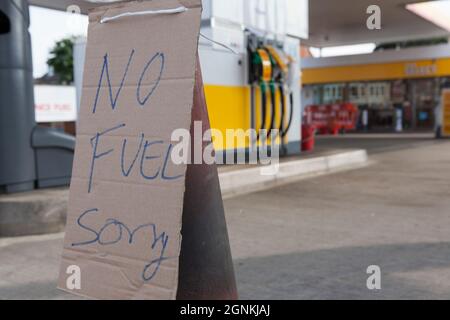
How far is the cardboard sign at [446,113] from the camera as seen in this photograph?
2048 cm

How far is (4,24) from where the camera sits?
20.6ft

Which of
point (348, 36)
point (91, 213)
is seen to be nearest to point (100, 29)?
point (91, 213)

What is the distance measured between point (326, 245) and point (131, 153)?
Result: 11.1 ft

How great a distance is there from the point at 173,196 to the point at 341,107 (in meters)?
23.6

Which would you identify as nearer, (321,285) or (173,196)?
(173,196)

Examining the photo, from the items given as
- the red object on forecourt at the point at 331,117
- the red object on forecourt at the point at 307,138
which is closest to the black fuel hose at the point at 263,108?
the red object on forecourt at the point at 307,138

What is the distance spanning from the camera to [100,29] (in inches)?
93.8

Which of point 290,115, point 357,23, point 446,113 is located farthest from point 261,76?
point 357,23

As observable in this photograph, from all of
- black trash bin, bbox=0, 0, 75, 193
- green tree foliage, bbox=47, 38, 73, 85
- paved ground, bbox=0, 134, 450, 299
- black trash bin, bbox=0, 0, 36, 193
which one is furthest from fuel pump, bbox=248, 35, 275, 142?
green tree foliage, bbox=47, 38, 73, 85

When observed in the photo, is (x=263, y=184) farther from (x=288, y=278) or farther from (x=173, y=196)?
(x=173, y=196)

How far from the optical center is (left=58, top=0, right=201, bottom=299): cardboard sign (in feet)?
6.91

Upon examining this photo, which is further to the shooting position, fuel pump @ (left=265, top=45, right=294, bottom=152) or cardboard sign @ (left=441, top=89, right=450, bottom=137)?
cardboard sign @ (left=441, top=89, right=450, bottom=137)

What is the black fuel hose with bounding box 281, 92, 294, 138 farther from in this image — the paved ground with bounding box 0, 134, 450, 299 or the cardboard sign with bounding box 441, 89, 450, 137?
the cardboard sign with bounding box 441, 89, 450, 137

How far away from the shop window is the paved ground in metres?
2.46
